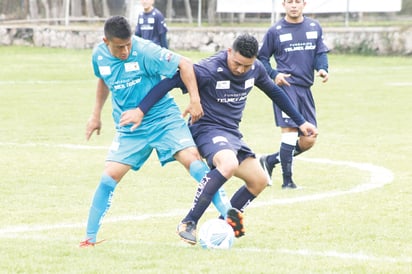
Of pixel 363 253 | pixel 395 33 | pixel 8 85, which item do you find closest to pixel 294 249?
pixel 363 253

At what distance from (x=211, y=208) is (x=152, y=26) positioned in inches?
546

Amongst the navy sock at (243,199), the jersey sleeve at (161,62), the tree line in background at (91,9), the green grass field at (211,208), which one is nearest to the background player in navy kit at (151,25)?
the green grass field at (211,208)

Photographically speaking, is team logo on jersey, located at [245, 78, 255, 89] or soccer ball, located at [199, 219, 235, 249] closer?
soccer ball, located at [199, 219, 235, 249]

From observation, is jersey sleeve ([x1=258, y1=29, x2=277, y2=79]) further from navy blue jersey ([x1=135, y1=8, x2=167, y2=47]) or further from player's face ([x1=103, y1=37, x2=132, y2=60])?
navy blue jersey ([x1=135, y1=8, x2=167, y2=47])

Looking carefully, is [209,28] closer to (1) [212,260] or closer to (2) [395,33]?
(2) [395,33]

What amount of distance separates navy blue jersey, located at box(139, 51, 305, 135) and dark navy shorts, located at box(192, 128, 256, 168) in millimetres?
57

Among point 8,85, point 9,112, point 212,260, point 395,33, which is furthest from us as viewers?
point 395,33

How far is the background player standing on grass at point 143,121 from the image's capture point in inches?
285

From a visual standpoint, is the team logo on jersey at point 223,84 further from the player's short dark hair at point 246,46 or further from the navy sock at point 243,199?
the navy sock at point 243,199

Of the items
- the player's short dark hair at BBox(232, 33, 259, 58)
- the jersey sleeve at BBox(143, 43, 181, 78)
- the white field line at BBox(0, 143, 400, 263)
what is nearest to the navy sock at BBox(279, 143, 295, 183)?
the white field line at BBox(0, 143, 400, 263)

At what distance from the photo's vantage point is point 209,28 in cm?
3262

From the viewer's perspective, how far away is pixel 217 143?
7.30m

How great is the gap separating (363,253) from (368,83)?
17.3 meters

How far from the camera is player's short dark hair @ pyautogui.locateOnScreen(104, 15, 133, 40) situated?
23.1 ft
